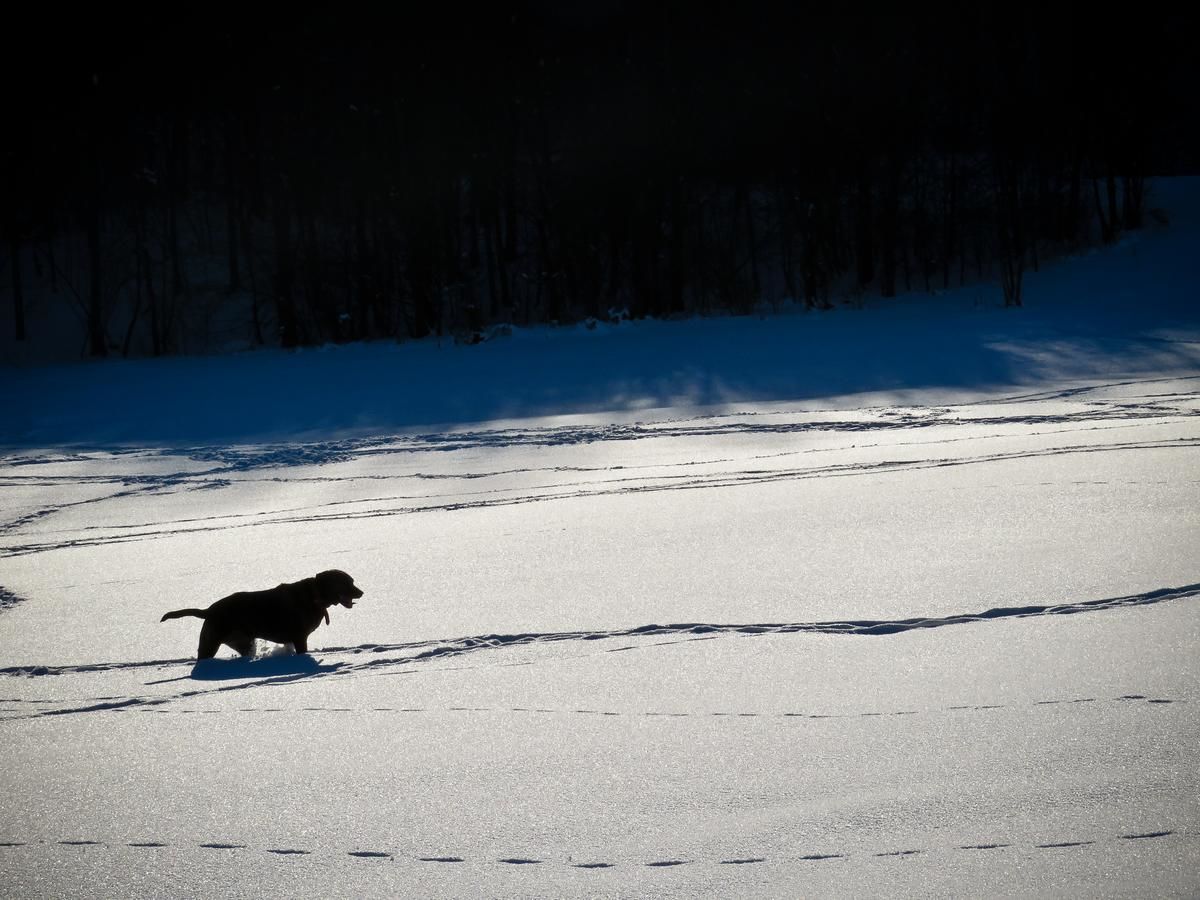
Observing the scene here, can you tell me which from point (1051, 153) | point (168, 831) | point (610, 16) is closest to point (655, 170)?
point (610, 16)

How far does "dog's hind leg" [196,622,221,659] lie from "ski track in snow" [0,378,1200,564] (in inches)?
74.2

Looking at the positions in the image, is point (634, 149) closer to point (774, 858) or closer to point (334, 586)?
point (334, 586)

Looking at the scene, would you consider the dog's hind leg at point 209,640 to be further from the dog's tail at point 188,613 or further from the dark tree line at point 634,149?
the dark tree line at point 634,149

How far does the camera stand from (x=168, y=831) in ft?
6.08

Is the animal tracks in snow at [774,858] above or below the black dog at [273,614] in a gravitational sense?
below

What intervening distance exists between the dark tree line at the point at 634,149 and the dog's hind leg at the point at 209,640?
15860mm

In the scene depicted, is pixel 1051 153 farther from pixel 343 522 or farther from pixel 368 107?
pixel 343 522

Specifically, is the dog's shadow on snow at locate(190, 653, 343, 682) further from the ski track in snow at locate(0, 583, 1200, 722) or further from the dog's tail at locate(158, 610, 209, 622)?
the dog's tail at locate(158, 610, 209, 622)

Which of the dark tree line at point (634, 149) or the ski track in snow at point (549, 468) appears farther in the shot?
the dark tree line at point (634, 149)

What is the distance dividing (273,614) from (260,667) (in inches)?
5.4

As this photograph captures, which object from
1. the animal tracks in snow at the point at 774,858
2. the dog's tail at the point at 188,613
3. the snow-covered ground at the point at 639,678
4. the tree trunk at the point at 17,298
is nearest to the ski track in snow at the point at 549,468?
the snow-covered ground at the point at 639,678

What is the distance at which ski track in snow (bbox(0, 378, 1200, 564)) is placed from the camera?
481 cm

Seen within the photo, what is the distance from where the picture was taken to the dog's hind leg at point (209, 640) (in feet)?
8.99

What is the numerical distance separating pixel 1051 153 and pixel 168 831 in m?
21.5
